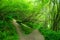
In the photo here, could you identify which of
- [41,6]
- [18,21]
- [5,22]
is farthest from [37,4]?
[5,22]

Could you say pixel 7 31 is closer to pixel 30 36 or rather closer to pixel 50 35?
pixel 30 36

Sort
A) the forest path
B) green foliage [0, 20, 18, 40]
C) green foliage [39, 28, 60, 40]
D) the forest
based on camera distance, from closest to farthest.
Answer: the forest < green foliage [0, 20, 18, 40] < the forest path < green foliage [39, 28, 60, 40]

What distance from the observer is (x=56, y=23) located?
8.99m

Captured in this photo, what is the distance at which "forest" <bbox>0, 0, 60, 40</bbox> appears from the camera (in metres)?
6.05

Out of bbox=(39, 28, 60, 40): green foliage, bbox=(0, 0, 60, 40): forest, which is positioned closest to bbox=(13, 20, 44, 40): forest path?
bbox=(0, 0, 60, 40): forest

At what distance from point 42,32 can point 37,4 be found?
992 millimetres

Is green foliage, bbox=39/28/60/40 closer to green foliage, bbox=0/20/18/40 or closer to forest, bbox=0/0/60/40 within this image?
forest, bbox=0/0/60/40

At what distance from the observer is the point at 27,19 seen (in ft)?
23.8

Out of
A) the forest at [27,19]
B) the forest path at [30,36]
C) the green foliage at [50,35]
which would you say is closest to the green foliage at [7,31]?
the forest at [27,19]

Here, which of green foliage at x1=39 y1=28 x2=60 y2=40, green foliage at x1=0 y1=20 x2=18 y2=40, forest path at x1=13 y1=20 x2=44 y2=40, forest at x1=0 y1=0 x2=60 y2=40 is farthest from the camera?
green foliage at x1=39 y1=28 x2=60 y2=40

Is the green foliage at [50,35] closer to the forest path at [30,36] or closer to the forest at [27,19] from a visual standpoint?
the forest at [27,19]

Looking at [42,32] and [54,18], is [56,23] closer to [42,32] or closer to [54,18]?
[54,18]

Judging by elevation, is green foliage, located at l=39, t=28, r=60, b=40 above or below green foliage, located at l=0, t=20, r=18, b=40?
below

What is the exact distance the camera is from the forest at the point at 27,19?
19.9ft
